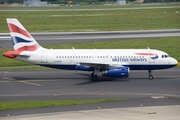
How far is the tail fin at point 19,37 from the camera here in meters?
53.2

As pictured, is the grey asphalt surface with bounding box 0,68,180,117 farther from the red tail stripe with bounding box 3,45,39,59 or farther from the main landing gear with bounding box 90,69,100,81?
the red tail stripe with bounding box 3,45,39,59

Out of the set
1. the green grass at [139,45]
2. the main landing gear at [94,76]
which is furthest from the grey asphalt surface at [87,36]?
the main landing gear at [94,76]

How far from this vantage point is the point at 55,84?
164ft

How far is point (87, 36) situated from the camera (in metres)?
91.2

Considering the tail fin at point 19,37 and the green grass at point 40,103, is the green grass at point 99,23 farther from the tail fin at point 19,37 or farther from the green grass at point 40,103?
the green grass at point 40,103

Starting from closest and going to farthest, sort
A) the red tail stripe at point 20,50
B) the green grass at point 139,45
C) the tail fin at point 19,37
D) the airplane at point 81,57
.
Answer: the red tail stripe at point 20,50 < the airplane at point 81,57 < the tail fin at point 19,37 < the green grass at point 139,45

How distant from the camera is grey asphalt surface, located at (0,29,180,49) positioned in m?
84.4

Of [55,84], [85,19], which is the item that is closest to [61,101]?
[55,84]

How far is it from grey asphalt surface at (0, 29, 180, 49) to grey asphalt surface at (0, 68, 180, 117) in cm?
2618

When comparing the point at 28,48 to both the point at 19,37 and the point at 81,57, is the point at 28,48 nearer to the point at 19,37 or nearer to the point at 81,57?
the point at 19,37

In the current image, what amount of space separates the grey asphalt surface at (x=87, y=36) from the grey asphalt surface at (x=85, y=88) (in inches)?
1031

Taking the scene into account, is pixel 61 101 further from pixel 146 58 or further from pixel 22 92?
pixel 146 58

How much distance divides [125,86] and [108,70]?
355cm

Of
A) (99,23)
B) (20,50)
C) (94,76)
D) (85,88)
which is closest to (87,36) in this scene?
(99,23)
